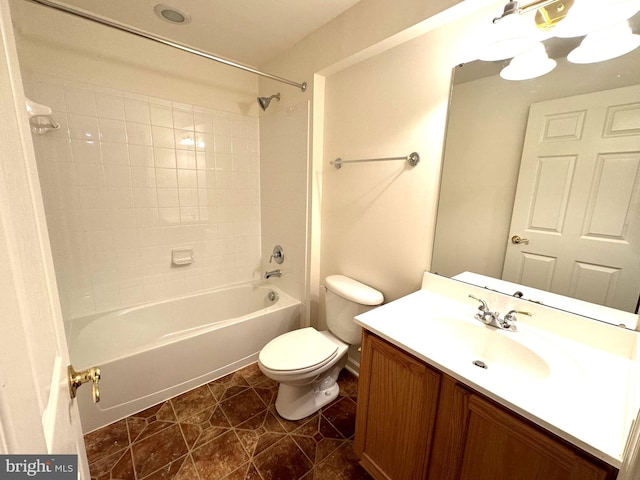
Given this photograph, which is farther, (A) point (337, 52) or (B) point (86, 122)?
(B) point (86, 122)

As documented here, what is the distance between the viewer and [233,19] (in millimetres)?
1664

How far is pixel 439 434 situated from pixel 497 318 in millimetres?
503

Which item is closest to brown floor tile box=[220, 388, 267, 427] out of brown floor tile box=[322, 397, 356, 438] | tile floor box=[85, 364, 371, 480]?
tile floor box=[85, 364, 371, 480]

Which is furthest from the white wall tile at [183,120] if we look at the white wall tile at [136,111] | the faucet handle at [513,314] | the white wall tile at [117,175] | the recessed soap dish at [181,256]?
the faucet handle at [513,314]

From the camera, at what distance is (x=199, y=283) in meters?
2.41

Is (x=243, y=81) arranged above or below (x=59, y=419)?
above

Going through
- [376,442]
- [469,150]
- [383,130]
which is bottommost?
[376,442]

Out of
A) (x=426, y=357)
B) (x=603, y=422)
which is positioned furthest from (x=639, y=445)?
(x=426, y=357)

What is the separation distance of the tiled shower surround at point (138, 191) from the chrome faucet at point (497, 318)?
2068 mm

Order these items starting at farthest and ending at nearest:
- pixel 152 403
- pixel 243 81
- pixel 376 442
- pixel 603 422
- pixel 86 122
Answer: pixel 243 81, pixel 86 122, pixel 152 403, pixel 376 442, pixel 603 422

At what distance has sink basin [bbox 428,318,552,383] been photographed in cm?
93

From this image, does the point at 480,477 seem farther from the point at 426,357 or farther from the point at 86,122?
the point at 86,122

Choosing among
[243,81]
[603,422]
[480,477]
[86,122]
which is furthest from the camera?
[243,81]

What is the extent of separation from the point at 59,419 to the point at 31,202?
0.37 metres
